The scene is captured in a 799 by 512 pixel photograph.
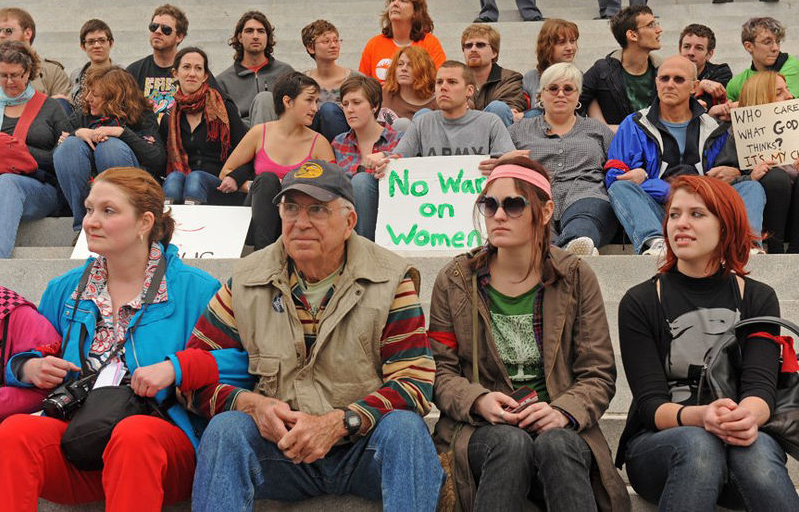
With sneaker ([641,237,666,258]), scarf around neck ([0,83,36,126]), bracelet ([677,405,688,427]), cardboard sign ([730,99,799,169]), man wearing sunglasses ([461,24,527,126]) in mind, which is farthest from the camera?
man wearing sunglasses ([461,24,527,126])

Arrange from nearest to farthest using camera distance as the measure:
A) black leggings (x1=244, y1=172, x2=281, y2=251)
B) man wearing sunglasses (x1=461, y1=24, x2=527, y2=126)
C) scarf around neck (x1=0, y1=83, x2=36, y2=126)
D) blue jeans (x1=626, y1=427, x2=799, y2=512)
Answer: blue jeans (x1=626, y1=427, x2=799, y2=512)
black leggings (x1=244, y1=172, x2=281, y2=251)
scarf around neck (x1=0, y1=83, x2=36, y2=126)
man wearing sunglasses (x1=461, y1=24, x2=527, y2=126)

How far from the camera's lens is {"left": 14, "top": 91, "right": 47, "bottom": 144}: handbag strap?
21.1 feet

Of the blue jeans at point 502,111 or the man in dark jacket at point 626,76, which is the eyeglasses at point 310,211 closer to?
the blue jeans at point 502,111

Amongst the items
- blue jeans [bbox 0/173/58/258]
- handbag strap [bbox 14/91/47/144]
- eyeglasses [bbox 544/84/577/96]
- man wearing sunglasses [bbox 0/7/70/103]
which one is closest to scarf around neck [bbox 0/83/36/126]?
handbag strap [bbox 14/91/47/144]

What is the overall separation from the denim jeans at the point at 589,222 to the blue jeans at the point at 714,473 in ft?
7.36

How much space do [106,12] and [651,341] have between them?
28.3ft

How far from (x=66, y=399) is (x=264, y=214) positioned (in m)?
→ 2.34

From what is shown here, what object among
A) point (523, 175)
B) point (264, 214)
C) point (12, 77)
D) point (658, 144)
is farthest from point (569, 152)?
point (12, 77)

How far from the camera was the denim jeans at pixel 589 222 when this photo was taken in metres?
5.47

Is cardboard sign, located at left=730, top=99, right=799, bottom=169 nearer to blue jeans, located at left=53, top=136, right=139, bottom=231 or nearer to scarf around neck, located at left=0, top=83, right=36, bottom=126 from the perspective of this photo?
blue jeans, located at left=53, top=136, right=139, bottom=231

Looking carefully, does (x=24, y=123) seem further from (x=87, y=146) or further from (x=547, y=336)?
(x=547, y=336)

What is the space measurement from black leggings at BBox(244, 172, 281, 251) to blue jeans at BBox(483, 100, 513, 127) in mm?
1610

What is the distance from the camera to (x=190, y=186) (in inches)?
243

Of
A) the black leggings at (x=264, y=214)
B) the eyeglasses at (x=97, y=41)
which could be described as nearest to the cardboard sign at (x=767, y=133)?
the black leggings at (x=264, y=214)
